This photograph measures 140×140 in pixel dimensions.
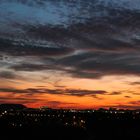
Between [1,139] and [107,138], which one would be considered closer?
[1,139]

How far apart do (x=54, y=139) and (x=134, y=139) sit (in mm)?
22272

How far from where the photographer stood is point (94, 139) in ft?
333

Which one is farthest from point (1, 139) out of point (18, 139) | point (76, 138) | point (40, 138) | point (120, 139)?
point (120, 139)

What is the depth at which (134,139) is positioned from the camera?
95500 mm

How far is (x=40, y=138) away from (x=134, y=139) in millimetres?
25026

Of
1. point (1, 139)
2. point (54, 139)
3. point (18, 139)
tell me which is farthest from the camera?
point (54, 139)

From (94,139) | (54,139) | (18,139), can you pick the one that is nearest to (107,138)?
(94,139)

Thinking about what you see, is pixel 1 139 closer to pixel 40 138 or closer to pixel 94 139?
pixel 40 138

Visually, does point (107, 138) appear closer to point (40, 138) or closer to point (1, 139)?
point (40, 138)

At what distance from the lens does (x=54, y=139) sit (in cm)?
10531

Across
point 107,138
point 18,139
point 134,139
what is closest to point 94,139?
point 107,138

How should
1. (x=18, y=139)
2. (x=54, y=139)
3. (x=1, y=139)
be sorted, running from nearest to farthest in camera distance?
(x=1, y=139) < (x=18, y=139) < (x=54, y=139)

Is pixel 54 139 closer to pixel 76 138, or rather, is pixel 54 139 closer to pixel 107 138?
pixel 76 138

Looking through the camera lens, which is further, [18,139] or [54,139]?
[54,139]
